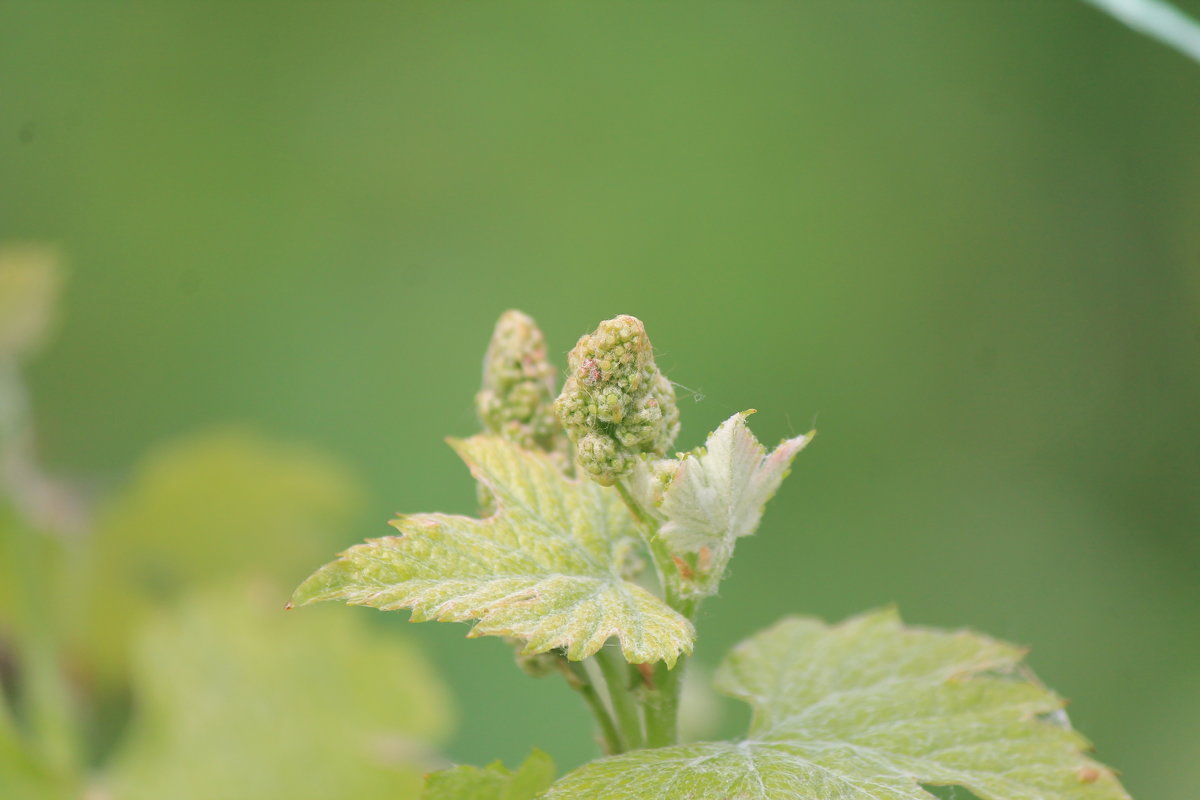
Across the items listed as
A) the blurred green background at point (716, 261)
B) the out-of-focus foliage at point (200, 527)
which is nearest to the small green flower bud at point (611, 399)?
the out-of-focus foliage at point (200, 527)

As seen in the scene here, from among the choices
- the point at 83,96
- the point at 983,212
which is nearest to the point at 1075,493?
the point at 983,212

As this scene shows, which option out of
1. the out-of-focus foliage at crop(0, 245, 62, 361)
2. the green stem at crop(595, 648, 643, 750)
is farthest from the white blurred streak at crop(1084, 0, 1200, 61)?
the out-of-focus foliage at crop(0, 245, 62, 361)

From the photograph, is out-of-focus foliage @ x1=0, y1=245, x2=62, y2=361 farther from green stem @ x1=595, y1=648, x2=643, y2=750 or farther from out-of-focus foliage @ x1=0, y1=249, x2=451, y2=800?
green stem @ x1=595, y1=648, x2=643, y2=750

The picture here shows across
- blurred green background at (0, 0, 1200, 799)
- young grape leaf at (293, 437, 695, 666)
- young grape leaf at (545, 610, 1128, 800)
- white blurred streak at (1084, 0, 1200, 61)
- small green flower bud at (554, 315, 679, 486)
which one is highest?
blurred green background at (0, 0, 1200, 799)

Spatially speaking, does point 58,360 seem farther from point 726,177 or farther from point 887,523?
point 887,523

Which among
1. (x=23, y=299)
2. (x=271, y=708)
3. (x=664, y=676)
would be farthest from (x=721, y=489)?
(x=23, y=299)

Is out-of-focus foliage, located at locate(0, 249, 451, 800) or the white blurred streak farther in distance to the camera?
out-of-focus foliage, located at locate(0, 249, 451, 800)

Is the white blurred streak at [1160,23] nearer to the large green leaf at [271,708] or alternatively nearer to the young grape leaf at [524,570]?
the young grape leaf at [524,570]
